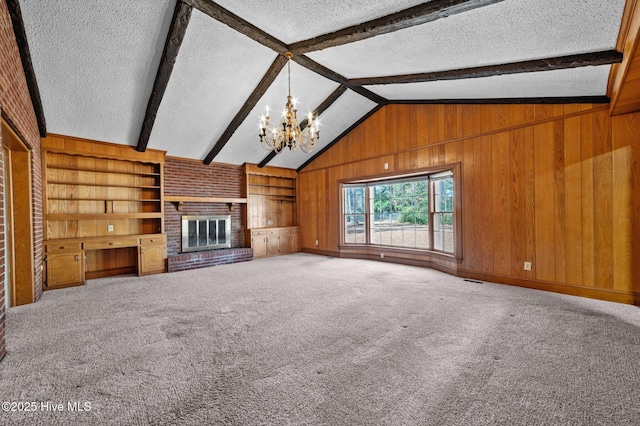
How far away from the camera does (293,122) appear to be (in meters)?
3.99

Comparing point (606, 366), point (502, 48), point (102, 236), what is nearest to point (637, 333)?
point (606, 366)

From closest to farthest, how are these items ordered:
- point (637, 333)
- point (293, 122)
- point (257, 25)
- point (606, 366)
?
point (606, 366) → point (637, 333) → point (257, 25) → point (293, 122)

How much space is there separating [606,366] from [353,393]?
6.48 feet

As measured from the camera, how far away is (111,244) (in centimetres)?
519

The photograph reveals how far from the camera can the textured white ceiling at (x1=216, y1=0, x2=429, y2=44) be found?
9.55ft

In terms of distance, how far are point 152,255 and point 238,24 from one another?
4552mm

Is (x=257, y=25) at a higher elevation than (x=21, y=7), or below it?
higher

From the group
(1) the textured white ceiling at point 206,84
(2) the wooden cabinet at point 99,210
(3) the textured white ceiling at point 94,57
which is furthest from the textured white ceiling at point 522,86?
(2) the wooden cabinet at point 99,210

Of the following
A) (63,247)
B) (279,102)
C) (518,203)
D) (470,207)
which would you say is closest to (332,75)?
(279,102)

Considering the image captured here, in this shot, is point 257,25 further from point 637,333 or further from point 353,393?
point 637,333

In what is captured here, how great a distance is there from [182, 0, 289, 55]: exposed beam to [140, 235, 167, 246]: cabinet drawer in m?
4.23

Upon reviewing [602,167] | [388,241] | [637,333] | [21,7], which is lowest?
[637,333]

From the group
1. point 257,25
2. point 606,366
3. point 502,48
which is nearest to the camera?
point 606,366

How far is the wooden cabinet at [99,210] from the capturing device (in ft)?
15.7
